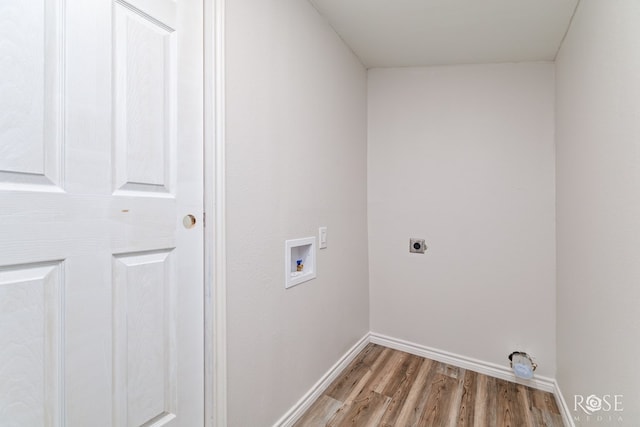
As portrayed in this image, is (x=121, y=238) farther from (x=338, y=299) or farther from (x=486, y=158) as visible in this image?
(x=486, y=158)

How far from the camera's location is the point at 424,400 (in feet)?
5.94

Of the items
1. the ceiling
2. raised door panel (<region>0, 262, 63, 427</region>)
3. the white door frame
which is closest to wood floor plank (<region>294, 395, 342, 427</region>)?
the white door frame

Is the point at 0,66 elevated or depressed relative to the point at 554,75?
depressed

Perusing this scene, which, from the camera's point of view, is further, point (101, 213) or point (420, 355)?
point (420, 355)

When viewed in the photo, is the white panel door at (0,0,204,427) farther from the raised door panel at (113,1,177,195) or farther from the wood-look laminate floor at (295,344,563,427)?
the wood-look laminate floor at (295,344,563,427)

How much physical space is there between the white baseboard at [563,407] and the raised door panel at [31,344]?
7.15 ft

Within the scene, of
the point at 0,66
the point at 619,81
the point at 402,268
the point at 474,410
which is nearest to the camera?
the point at 0,66

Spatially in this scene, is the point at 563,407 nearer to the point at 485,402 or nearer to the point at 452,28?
the point at 485,402

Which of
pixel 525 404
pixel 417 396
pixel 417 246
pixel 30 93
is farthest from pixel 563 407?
pixel 30 93

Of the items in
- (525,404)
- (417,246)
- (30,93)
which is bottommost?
(525,404)

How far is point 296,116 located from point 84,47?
0.95 m

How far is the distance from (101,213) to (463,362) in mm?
2403

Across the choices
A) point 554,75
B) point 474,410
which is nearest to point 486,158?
point 554,75

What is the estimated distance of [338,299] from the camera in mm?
2078
